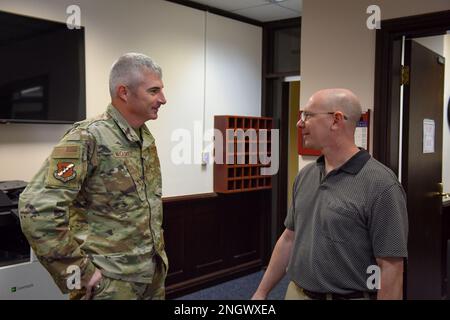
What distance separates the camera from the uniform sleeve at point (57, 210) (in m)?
1.32

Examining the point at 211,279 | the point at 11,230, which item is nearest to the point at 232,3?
the point at 211,279

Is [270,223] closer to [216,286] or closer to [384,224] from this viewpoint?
[216,286]

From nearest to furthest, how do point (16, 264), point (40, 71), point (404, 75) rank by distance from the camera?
1. point (16, 264)
2. point (404, 75)
3. point (40, 71)

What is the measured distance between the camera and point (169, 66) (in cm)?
343

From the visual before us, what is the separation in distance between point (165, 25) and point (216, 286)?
7.04 ft

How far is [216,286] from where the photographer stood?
12.5ft

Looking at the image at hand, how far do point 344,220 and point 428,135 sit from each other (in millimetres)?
1739

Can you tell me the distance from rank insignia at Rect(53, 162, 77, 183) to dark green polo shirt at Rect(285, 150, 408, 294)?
769mm

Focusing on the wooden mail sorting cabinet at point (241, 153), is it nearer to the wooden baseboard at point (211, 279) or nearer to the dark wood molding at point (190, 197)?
the dark wood molding at point (190, 197)

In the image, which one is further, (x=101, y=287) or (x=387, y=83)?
(x=387, y=83)

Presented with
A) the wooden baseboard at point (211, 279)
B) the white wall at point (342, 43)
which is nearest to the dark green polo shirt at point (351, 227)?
the white wall at point (342, 43)

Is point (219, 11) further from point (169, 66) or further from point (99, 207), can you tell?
point (99, 207)

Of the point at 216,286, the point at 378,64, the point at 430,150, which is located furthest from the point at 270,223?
the point at 378,64

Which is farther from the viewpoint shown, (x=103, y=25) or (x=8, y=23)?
(x=103, y=25)
